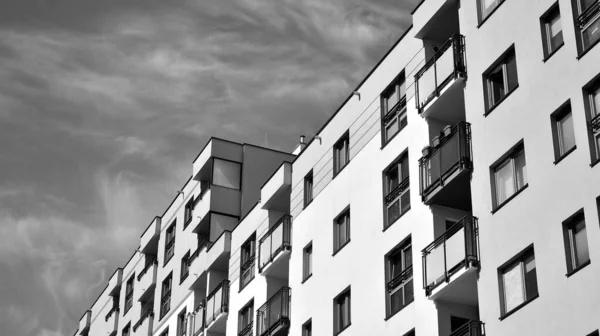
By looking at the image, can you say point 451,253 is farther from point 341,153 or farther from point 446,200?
point 341,153

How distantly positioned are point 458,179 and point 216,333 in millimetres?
23527

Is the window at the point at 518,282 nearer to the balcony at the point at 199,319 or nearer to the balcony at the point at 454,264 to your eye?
the balcony at the point at 454,264

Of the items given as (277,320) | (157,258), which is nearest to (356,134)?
(277,320)

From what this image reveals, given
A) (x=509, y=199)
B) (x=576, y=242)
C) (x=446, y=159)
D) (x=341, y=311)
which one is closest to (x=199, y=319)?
(x=341, y=311)

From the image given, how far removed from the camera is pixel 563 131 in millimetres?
31266

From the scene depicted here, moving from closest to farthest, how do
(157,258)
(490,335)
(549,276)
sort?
(549,276) < (490,335) < (157,258)

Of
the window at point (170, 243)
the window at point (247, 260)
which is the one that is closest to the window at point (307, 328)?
the window at point (247, 260)

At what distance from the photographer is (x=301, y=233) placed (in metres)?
47.5

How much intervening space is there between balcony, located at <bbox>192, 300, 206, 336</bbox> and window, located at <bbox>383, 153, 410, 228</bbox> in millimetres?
18381

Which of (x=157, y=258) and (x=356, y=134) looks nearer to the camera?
(x=356, y=134)

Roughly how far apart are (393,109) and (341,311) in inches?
297

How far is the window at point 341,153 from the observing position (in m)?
45.3

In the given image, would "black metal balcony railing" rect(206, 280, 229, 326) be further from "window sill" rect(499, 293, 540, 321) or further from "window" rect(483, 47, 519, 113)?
"window sill" rect(499, 293, 540, 321)

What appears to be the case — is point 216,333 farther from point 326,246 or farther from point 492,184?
point 492,184
